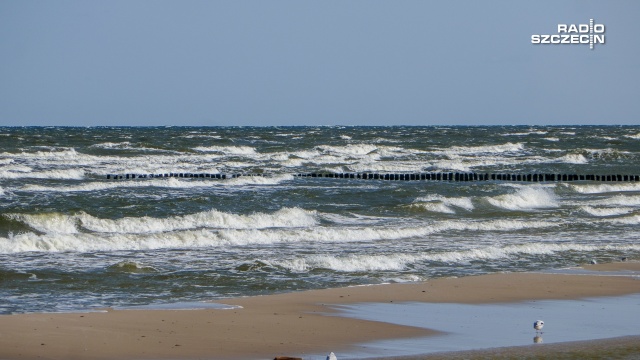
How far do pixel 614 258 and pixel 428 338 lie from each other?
29.8 ft

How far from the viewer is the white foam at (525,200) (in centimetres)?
3145

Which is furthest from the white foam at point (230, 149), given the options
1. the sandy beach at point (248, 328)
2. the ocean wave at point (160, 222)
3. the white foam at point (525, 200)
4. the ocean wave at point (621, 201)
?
the sandy beach at point (248, 328)

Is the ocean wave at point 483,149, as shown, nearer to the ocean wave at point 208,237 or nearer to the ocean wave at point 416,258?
the ocean wave at point 208,237

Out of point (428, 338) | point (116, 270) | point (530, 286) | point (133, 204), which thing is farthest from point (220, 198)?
point (428, 338)

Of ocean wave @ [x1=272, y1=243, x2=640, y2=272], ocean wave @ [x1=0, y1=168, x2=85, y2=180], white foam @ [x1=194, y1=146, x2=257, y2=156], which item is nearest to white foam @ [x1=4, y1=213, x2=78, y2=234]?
ocean wave @ [x1=272, y1=243, x2=640, y2=272]

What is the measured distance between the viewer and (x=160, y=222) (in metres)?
23.9

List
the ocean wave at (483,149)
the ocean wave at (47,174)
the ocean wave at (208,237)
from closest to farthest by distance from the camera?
1. the ocean wave at (208,237)
2. the ocean wave at (47,174)
3. the ocean wave at (483,149)

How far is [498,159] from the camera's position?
62.2 metres

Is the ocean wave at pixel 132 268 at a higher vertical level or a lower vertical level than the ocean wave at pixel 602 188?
higher

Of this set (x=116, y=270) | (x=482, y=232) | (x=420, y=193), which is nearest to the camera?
(x=116, y=270)

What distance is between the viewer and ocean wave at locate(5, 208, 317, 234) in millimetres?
23141

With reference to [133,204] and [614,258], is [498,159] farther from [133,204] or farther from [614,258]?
[614,258]

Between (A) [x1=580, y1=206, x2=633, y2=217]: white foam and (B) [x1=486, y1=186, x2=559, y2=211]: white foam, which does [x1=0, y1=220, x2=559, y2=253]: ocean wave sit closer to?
(A) [x1=580, y1=206, x2=633, y2=217]: white foam

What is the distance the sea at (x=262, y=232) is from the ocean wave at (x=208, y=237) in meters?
0.04
